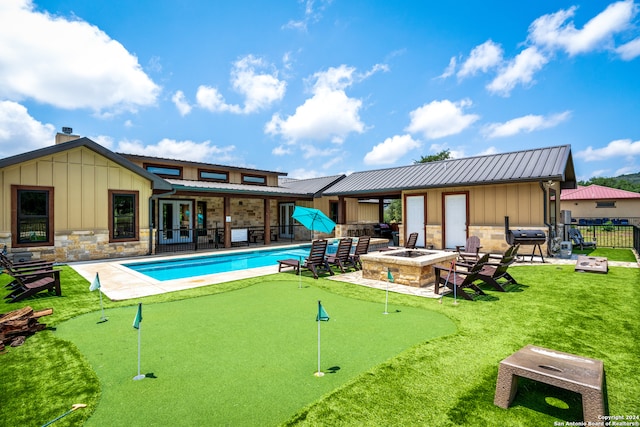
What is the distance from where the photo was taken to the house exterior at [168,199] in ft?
38.4

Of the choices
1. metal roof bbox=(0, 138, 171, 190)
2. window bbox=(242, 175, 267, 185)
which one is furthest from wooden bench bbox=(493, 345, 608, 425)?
window bbox=(242, 175, 267, 185)

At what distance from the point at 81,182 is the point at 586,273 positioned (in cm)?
1829

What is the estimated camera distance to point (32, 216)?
38.2ft

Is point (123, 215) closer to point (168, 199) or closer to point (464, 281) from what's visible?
point (168, 199)

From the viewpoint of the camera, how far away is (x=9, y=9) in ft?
28.4

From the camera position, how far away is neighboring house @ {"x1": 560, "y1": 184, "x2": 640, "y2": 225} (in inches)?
1289

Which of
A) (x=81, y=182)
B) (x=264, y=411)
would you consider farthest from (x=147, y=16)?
(x=264, y=411)

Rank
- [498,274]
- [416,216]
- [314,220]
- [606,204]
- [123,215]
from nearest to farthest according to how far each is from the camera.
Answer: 1. [498,274]
2. [314,220]
3. [123,215]
4. [416,216]
5. [606,204]

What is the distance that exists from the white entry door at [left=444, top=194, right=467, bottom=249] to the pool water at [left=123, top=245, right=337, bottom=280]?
591 cm

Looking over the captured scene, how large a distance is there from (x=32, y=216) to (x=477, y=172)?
733 inches

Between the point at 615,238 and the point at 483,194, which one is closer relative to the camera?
the point at 483,194

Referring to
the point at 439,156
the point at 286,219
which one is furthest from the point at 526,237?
the point at 439,156

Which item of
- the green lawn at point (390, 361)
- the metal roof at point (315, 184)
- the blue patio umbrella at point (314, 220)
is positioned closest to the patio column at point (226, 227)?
the metal roof at point (315, 184)

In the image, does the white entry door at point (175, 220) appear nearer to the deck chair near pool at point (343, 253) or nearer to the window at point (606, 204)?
the deck chair near pool at point (343, 253)
